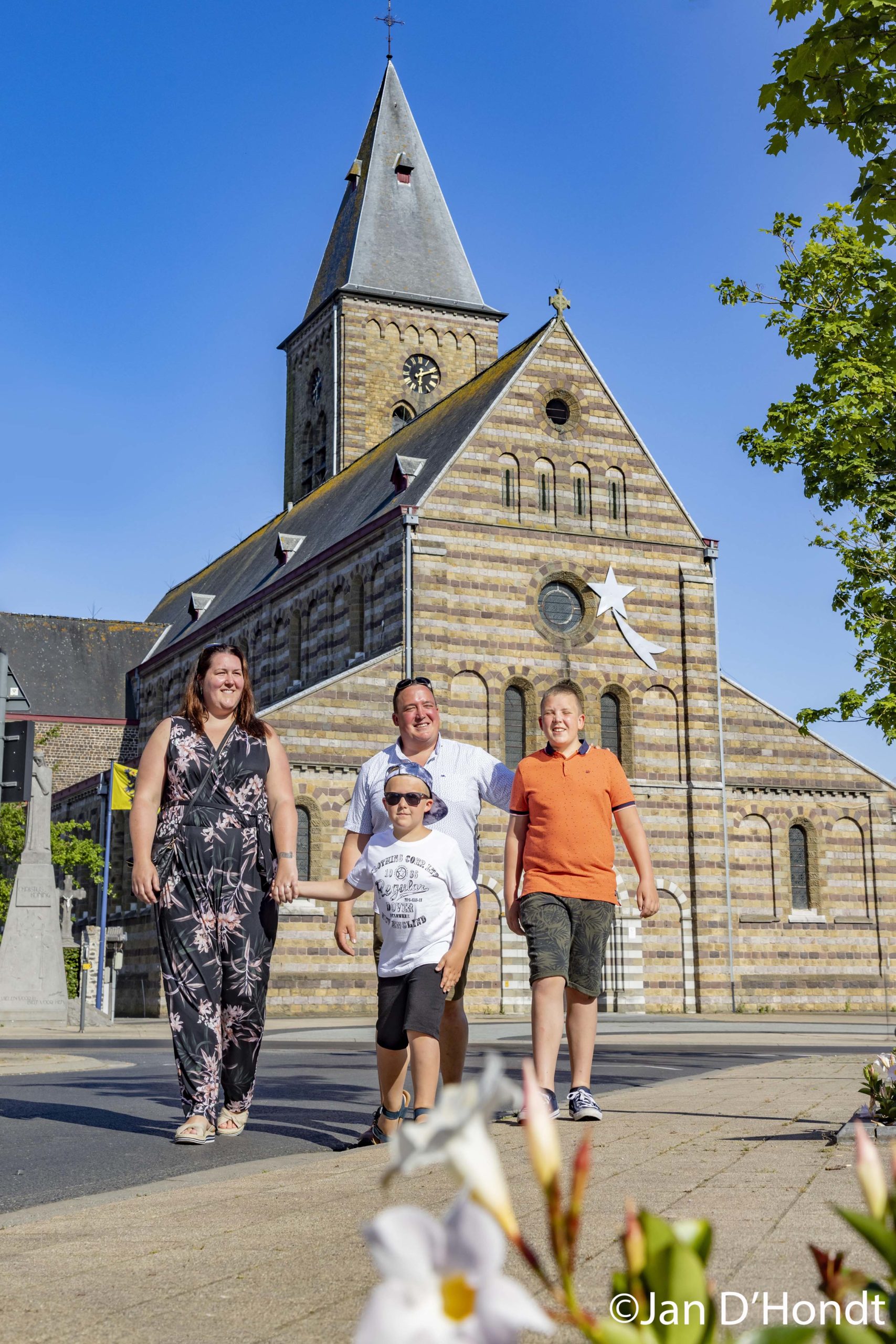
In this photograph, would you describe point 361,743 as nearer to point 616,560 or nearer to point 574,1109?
point 616,560

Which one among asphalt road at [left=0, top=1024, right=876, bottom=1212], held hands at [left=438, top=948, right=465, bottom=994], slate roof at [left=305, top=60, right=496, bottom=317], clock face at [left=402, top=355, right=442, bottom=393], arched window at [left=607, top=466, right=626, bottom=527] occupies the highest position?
slate roof at [left=305, top=60, right=496, bottom=317]

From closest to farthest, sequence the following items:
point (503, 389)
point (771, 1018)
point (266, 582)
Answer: point (771, 1018), point (503, 389), point (266, 582)

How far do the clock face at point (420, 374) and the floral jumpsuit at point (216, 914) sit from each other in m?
46.8

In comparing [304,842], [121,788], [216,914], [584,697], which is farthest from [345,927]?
[121,788]

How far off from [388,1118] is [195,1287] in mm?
3504

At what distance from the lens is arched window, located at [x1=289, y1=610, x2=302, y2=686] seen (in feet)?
Result: 127

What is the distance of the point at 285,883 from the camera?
7.15 m

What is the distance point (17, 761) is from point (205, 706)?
252cm

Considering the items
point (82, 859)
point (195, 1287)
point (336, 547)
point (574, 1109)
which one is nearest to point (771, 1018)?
point (336, 547)

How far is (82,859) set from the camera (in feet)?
128

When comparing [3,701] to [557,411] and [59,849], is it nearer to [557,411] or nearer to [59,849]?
[557,411]

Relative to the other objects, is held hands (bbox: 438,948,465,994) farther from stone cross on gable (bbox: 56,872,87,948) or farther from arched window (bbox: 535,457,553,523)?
arched window (bbox: 535,457,553,523)

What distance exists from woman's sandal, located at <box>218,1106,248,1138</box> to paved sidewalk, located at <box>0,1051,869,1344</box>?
75cm

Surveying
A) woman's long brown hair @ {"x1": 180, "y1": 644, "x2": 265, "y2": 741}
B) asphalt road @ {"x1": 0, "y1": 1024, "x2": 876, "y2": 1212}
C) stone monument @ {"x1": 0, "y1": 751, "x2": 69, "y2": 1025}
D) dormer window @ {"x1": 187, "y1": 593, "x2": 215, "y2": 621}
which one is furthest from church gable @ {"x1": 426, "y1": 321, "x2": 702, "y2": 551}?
woman's long brown hair @ {"x1": 180, "y1": 644, "x2": 265, "y2": 741}
